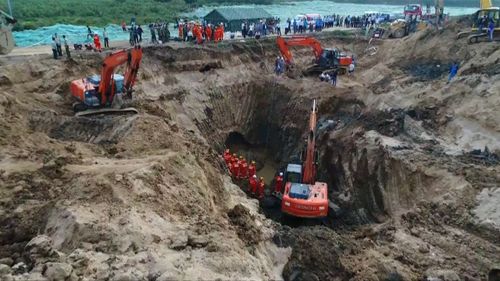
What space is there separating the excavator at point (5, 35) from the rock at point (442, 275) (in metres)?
24.4

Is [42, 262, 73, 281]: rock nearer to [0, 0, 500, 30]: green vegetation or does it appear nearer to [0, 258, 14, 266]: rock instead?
[0, 258, 14, 266]: rock

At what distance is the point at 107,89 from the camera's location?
19.0 meters

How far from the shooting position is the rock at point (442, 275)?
10805 mm

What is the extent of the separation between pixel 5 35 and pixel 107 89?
10.3 m

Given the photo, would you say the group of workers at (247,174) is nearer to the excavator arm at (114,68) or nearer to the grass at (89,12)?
the excavator arm at (114,68)

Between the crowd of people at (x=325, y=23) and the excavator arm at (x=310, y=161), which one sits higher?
the crowd of people at (x=325, y=23)

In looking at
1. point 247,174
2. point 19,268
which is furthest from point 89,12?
point 19,268

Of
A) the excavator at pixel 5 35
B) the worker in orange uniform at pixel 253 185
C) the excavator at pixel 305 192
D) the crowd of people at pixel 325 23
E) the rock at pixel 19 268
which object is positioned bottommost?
the worker in orange uniform at pixel 253 185

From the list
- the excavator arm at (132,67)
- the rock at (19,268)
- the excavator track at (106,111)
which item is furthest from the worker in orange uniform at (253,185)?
the rock at (19,268)

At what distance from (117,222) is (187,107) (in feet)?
48.4

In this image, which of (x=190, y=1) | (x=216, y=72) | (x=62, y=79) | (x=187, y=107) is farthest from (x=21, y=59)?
(x=190, y=1)

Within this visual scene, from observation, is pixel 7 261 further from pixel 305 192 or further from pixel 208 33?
pixel 208 33

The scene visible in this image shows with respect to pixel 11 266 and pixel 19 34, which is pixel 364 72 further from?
pixel 11 266

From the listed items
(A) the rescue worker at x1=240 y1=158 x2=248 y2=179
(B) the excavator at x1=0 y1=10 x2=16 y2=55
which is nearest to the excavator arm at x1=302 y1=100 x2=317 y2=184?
(A) the rescue worker at x1=240 y1=158 x2=248 y2=179
